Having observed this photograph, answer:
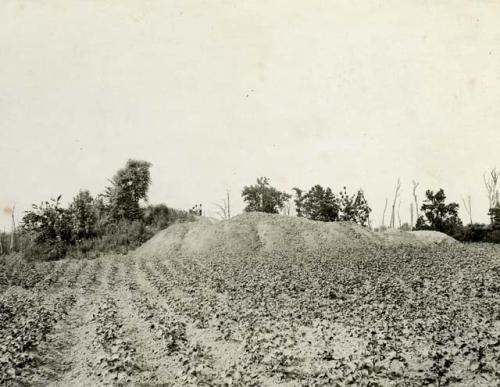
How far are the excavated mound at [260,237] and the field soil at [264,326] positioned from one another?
351 inches

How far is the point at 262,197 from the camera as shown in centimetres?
5875

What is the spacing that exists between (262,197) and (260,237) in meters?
25.5

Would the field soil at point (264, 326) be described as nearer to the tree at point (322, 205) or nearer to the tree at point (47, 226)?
the tree at point (47, 226)

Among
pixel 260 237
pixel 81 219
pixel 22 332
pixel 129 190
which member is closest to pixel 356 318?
pixel 22 332

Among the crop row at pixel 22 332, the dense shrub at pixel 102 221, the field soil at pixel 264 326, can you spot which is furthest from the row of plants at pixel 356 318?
the dense shrub at pixel 102 221

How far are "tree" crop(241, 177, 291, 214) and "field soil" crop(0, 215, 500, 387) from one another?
1404 inches

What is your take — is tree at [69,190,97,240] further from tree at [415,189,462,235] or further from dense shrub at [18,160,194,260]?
tree at [415,189,462,235]

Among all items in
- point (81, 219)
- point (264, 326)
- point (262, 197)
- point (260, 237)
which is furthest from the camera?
point (262, 197)

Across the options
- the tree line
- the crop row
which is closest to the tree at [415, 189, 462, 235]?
the tree line

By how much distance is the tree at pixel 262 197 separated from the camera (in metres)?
58.5

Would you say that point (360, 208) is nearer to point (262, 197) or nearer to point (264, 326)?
point (262, 197)

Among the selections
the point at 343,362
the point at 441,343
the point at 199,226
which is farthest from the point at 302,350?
the point at 199,226

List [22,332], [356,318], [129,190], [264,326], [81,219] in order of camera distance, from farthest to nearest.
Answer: [129,190] < [81,219] < [356,318] < [264,326] < [22,332]

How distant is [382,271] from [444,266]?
3.44 metres
